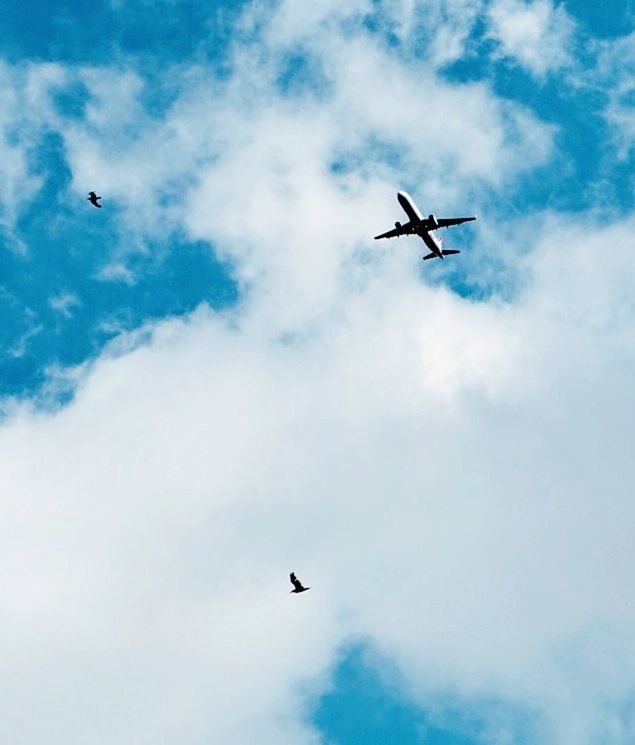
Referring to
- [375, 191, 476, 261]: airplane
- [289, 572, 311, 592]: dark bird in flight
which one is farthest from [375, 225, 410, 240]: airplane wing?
[289, 572, 311, 592]: dark bird in flight

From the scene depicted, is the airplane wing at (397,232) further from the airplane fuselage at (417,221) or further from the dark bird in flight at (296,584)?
the dark bird in flight at (296,584)

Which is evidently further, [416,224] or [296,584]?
[416,224]

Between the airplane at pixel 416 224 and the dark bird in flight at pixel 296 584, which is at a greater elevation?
the airplane at pixel 416 224

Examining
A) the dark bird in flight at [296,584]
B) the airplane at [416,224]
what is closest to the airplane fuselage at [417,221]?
the airplane at [416,224]

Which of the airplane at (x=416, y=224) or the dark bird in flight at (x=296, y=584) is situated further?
the airplane at (x=416, y=224)

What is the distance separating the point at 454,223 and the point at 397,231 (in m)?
9.06

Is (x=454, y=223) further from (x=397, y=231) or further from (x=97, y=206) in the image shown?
(x=97, y=206)

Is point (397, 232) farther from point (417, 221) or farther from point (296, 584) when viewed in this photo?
point (296, 584)

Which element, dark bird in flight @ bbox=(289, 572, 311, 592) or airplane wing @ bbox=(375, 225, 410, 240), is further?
airplane wing @ bbox=(375, 225, 410, 240)

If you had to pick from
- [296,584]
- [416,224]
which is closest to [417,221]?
[416,224]

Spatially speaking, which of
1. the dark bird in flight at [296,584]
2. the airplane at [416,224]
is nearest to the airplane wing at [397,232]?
the airplane at [416,224]

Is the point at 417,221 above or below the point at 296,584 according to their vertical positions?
above

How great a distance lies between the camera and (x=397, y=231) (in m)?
152

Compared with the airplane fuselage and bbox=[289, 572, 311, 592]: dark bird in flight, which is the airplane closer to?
the airplane fuselage
